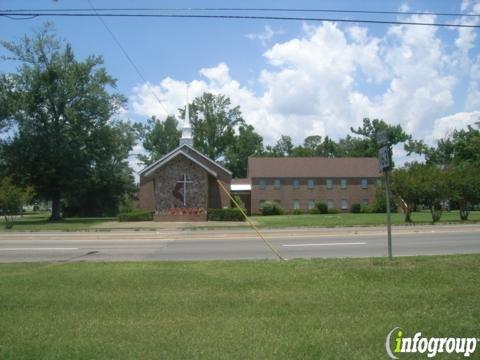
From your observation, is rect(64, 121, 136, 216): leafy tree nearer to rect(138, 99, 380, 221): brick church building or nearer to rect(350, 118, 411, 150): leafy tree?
rect(138, 99, 380, 221): brick church building

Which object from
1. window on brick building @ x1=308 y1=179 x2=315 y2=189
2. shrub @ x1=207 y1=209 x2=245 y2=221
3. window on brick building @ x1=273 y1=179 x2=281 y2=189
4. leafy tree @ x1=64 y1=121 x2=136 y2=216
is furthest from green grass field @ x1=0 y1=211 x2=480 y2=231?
window on brick building @ x1=308 y1=179 x2=315 y2=189

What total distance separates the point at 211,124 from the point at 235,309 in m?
72.5

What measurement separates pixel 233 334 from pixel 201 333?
40cm

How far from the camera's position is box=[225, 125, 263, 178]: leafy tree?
265 ft

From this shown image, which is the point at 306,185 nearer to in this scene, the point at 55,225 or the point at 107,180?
the point at 107,180

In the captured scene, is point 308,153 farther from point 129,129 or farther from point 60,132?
point 60,132

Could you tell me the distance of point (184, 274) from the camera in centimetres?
970

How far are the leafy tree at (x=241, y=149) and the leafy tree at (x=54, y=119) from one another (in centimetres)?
3532

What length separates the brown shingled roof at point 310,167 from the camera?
59562mm

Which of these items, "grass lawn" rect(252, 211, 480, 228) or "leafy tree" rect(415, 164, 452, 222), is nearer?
"grass lawn" rect(252, 211, 480, 228)

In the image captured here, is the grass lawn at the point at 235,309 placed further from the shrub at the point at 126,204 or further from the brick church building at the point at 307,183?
the shrub at the point at 126,204

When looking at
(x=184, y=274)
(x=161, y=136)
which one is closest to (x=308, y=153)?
(x=161, y=136)

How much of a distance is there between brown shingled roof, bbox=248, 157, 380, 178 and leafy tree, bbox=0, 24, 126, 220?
20.5 metres

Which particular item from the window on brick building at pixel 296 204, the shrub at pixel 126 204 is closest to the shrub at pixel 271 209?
the window on brick building at pixel 296 204
